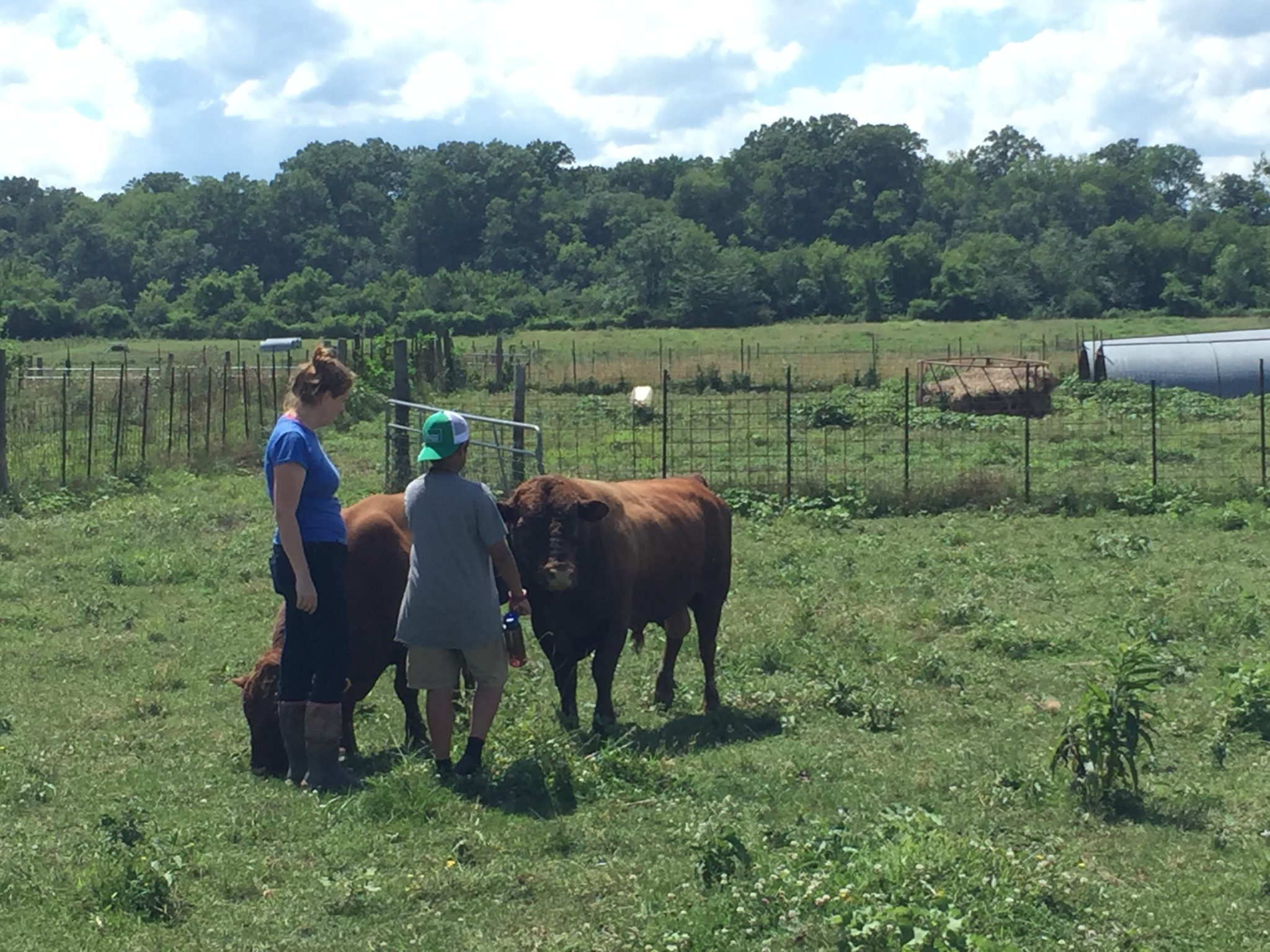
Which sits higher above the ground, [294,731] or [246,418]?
[246,418]

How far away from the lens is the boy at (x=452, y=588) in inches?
270

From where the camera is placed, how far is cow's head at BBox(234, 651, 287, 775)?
24.4 ft

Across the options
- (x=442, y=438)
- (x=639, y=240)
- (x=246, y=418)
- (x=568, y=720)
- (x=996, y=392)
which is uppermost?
(x=639, y=240)

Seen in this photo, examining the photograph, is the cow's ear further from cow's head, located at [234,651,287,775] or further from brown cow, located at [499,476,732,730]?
cow's head, located at [234,651,287,775]

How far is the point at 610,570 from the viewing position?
8.42m

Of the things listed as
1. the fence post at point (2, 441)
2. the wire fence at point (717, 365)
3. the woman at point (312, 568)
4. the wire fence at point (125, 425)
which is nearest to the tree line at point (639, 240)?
the wire fence at point (717, 365)

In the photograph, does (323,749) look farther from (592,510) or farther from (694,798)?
(592,510)

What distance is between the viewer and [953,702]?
363 inches

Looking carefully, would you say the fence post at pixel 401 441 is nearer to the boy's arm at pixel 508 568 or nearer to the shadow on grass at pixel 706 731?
the shadow on grass at pixel 706 731

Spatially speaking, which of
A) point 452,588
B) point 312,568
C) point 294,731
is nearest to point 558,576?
point 452,588

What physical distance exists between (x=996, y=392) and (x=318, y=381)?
83.2 ft

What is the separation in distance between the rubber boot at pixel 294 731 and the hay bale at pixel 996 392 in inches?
943

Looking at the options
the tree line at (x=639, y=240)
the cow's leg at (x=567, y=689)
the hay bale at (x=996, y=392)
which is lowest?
the cow's leg at (x=567, y=689)

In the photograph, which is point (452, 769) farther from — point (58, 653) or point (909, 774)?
point (58, 653)
